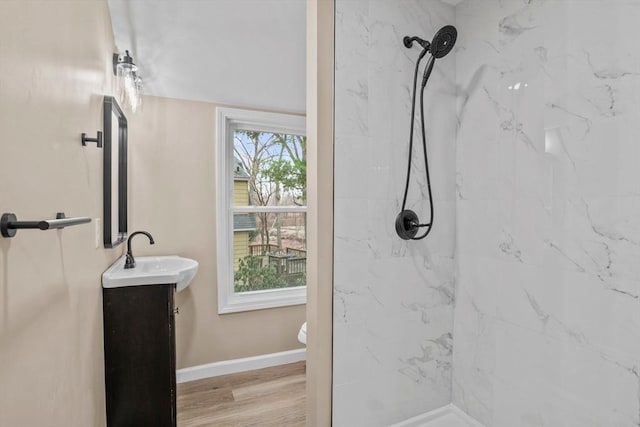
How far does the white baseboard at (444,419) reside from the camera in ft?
5.38

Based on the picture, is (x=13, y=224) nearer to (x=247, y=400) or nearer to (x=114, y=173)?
(x=114, y=173)

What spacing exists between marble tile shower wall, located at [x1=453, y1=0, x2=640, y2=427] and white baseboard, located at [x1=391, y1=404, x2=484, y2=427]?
0.05 m

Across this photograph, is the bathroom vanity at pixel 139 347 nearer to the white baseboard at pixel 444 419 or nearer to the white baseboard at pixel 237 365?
the white baseboard at pixel 237 365

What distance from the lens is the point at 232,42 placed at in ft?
7.42

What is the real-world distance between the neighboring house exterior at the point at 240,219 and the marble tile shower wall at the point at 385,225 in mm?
1723

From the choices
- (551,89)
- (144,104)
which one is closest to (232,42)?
(144,104)

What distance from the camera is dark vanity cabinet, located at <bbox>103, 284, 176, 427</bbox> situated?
1.82 metres

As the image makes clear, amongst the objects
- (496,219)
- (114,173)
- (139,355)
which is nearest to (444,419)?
(496,219)

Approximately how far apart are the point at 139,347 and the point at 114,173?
0.98 meters

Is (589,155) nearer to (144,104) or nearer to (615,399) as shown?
(615,399)

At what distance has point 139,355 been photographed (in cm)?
187

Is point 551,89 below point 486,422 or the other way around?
the other way around

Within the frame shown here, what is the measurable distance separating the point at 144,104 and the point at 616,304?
115 inches

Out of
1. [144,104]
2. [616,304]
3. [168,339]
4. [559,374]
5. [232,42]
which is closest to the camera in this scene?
[616,304]
